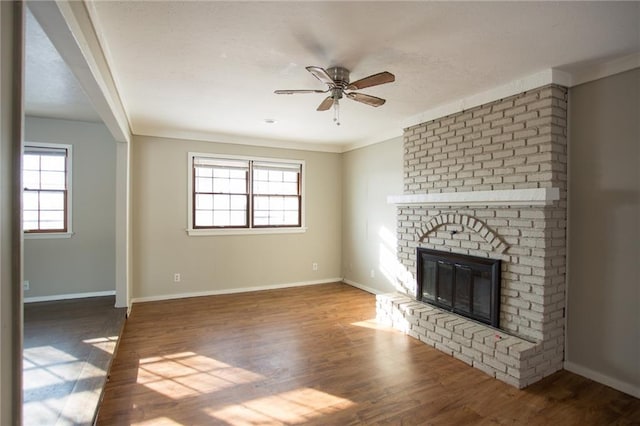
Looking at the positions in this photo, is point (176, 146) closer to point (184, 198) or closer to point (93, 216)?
point (184, 198)

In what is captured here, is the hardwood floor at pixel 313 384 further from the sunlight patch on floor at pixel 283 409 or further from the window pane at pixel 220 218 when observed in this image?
the window pane at pixel 220 218

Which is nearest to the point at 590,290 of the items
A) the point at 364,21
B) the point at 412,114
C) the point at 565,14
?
the point at 565,14

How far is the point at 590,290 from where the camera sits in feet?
9.55

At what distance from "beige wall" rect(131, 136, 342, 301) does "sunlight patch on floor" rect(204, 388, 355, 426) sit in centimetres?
327

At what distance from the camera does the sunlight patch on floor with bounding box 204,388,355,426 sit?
2334mm

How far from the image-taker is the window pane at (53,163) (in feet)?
15.6

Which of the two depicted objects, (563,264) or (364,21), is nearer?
Result: (364,21)

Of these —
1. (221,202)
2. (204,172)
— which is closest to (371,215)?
(221,202)

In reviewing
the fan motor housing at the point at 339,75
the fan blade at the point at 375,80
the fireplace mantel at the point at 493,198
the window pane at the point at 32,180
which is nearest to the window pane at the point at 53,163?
the window pane at the point at 32,180

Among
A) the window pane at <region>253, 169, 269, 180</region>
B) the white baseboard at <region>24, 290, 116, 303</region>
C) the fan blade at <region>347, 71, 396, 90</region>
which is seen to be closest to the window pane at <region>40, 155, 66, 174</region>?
the white baseboard at <region>24, 290, 116, 303</region>

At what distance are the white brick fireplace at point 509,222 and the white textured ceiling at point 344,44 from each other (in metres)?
0.42

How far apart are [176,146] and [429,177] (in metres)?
3.91

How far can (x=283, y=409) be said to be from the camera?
2459mm

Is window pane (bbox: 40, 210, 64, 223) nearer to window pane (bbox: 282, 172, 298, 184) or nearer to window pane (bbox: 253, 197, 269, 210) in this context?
window pane (bbox: 253, 197, 269, 210)
